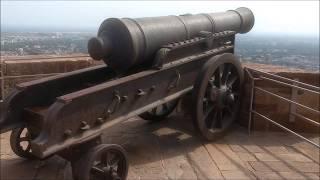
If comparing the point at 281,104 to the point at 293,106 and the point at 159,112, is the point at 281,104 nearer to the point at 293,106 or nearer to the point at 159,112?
the point at 293,106

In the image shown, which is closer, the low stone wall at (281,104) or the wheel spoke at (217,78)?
the wheel spoke at (217,78)

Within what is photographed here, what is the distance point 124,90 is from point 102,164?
2.58ft

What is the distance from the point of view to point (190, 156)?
5.36 meters

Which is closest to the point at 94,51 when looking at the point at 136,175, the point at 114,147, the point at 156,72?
the point at 156,72

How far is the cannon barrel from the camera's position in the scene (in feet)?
15.3

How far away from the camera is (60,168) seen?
481 centimetres

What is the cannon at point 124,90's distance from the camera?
3922mm

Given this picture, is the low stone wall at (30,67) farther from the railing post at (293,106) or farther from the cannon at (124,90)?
the railing post at (293,106)

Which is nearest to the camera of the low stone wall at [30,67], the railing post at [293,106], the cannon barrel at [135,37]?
the cannon barrel at [135,37]

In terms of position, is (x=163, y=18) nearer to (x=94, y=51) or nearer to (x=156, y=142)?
(x=94, y=51)

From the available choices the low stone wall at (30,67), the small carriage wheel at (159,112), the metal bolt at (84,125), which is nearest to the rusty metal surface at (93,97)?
the metal bolt at (84,125)

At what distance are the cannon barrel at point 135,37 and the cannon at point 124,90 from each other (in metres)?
0.01

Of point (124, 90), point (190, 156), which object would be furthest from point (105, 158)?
point (190, 156)

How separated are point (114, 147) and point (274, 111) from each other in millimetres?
3287
